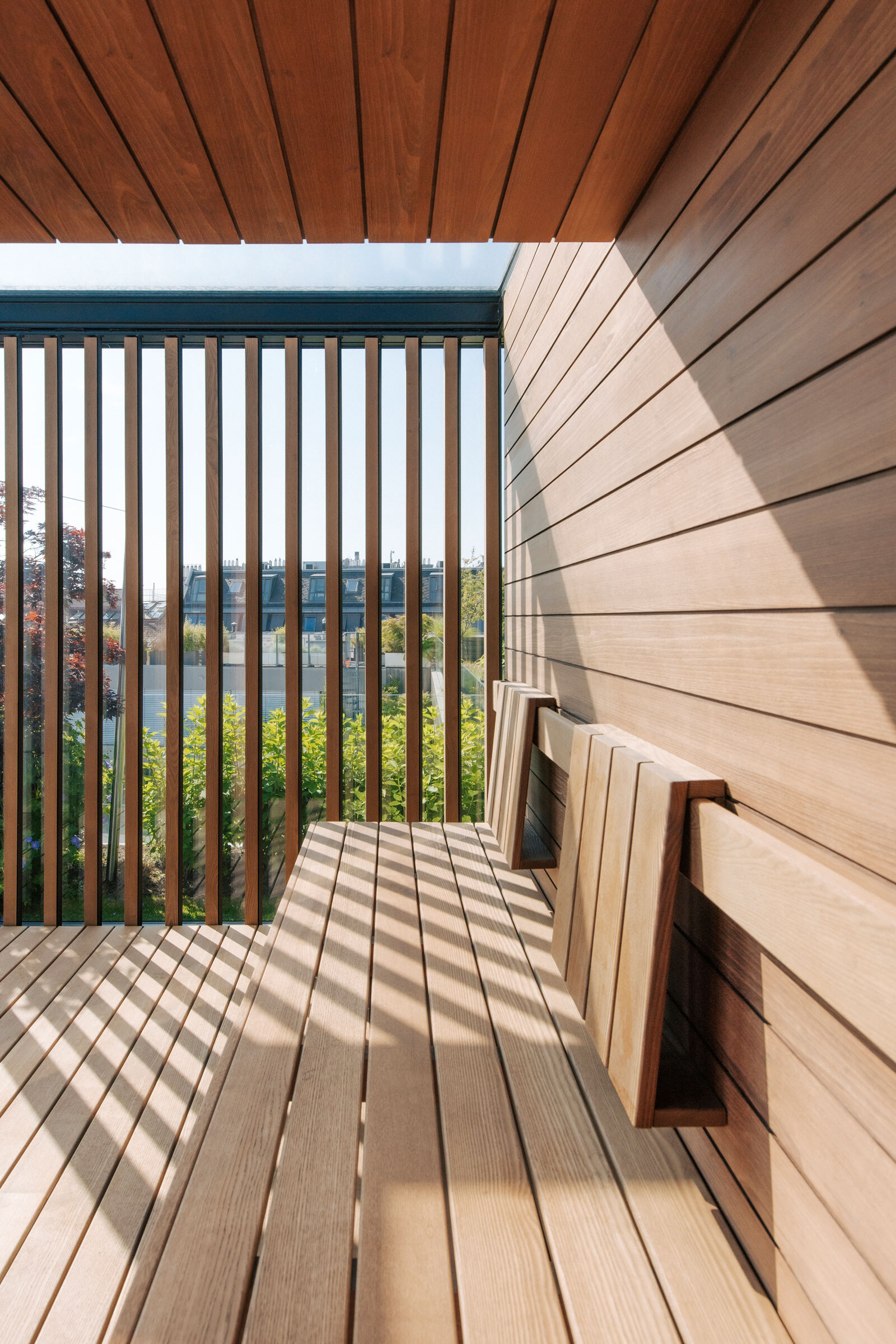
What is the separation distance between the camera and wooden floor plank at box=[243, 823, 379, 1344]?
2.54 ft

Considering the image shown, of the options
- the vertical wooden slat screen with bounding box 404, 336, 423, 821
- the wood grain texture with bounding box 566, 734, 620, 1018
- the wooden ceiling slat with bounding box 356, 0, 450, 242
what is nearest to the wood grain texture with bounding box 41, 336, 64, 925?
the vertical wooden slat screen with bounding box 404, 336, 423, 821

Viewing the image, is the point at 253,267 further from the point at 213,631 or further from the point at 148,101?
the point at 148,101

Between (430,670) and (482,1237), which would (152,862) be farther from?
(482,1237)

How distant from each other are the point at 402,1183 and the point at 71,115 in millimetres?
1972

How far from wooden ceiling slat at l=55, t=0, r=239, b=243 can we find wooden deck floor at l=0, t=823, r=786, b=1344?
5.86 ft

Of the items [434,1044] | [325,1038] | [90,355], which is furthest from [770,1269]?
[90,355]

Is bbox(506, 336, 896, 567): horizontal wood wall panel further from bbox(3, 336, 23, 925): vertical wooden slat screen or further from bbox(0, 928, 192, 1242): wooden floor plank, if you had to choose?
bbox(3, 336, 23, 925): vertical wooden slat screen

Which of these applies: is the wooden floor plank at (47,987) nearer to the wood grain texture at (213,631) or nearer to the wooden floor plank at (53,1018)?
the wooden floor plank at (53,1018)

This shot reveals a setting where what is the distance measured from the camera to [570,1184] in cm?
97

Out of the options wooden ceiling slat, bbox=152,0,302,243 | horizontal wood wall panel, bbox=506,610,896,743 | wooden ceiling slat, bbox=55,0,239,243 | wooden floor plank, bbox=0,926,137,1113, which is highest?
wooden ceiling slat, bbox=55,0,239,243

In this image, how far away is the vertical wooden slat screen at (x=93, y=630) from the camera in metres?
3.01

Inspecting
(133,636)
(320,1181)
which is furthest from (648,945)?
(133,636)

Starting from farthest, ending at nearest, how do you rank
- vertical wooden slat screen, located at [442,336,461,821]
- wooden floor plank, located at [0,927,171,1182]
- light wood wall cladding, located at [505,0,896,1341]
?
vertical wooden slat screen, located at [442,336,461,821], wooden floor plank, located at [0,927,171,1182], light wood wall cladding, located at [505,0,896,1341]

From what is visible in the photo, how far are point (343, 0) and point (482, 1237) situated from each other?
1822 mm
